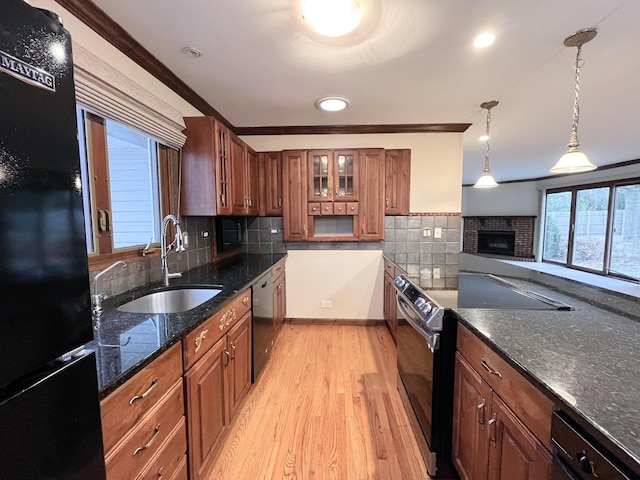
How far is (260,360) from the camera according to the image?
239 cm

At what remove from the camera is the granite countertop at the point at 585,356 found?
65 centimetres

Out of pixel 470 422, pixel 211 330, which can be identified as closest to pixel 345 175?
pixel 211 330

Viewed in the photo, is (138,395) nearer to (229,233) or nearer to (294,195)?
(229,233)

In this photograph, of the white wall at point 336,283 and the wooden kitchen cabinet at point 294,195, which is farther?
the white wall at point 336,283

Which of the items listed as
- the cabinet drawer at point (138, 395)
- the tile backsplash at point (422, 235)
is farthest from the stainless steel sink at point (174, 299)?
the tile backsplash at point (422, 235)

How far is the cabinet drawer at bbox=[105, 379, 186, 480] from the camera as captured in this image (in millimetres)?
880

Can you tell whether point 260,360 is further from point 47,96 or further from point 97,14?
point 97,14

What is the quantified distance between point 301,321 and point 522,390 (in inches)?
115

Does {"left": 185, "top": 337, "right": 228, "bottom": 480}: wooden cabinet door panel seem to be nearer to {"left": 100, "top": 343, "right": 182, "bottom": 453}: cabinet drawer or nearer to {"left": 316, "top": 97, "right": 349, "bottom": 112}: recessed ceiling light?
{"left": 100, "top": 343, "right": 182, "bottom": 453}: cabinet drawer

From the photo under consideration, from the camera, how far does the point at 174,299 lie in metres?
1.94

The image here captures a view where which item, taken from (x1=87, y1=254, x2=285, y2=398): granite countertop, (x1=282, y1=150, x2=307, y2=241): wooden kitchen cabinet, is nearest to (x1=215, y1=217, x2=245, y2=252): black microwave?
(x1=282, y1=150, x2=307, y2=241): wooden kitchen cabinet

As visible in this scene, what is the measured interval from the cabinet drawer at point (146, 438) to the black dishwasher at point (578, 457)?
1.27 meters

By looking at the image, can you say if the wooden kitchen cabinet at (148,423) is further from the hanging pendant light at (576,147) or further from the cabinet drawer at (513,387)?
the hanging pendant light at (576,147)

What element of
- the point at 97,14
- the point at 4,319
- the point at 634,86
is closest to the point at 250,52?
the point at 97,14
